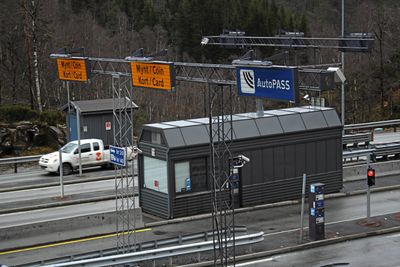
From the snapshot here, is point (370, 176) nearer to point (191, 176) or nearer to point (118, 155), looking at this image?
point (191, 176)

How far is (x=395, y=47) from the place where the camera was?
67.7 metres

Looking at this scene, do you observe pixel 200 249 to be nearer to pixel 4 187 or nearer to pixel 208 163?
pixel 208 163

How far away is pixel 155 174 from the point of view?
25.9 meters

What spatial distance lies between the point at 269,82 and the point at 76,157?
1814 centimetres

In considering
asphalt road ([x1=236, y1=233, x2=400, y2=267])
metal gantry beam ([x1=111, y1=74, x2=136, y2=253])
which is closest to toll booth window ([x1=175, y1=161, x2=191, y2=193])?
metal gantry beam ([x1=111, y1=74, x2=136, y2=253])

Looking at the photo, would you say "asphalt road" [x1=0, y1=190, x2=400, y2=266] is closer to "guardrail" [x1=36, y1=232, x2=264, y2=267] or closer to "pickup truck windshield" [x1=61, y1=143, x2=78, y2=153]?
"guardrail" [x1=36, y1=232, x2=264, y2=267]

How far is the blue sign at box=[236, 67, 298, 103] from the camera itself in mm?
18391

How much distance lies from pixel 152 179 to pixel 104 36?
44.1 m

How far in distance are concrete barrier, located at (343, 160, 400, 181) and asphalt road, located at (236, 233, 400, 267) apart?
9.48 m

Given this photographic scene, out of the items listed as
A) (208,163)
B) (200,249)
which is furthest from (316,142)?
(200,249)

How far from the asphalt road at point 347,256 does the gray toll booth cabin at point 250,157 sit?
5323mm

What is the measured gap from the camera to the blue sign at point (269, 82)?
1839 centimetres

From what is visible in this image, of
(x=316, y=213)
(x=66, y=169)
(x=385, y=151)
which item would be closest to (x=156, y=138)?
(x=316, y=213)

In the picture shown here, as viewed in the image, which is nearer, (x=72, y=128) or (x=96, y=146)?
(x=96, y=146)
